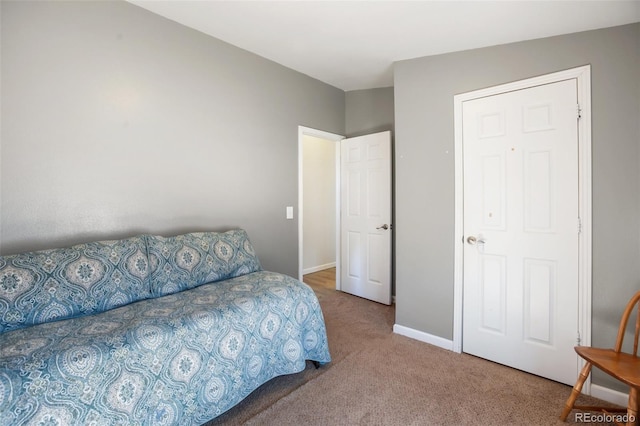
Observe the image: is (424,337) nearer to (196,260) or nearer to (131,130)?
(196,260)

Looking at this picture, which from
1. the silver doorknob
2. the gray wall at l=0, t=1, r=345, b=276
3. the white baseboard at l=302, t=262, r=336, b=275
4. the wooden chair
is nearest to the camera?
the wooden chair

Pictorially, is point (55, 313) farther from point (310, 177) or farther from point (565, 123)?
point (310, 177)

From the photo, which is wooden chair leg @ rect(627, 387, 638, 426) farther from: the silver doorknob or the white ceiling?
the white ceiling

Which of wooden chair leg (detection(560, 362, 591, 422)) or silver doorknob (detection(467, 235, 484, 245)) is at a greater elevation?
silver doorknob (detection(467, 235, 484, 245))

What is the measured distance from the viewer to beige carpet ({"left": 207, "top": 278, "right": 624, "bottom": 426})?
167 centimetres

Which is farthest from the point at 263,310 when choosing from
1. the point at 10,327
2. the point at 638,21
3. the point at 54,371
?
the point at 638,21

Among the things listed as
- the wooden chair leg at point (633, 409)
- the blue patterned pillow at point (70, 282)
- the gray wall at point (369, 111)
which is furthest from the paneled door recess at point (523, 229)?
the blue patterned pillow at point (70, 282)

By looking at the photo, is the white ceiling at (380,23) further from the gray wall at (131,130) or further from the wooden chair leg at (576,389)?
the wooden chair leg at (576,389)

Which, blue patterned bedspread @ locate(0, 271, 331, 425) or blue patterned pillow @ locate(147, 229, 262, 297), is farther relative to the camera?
blue patterned pillow @ locate(147, 229, 262, 297)

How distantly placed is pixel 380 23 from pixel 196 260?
2.18 meters

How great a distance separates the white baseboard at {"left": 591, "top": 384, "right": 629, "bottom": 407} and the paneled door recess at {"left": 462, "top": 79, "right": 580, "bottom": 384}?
0.12 meters

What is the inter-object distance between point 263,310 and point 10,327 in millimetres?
1185

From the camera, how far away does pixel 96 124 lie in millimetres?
1994

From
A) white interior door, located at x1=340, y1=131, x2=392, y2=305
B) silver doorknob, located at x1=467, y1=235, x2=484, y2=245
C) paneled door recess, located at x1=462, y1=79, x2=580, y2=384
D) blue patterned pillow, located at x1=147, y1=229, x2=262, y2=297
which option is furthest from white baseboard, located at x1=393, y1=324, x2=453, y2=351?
blue patterned pillow, located at x1=147, y1=229, x2=262, y2=297
